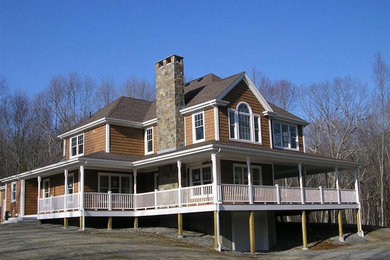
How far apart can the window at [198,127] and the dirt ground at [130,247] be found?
215 inches

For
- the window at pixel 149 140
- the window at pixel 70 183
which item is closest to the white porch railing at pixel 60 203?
the window at pixel 70 183

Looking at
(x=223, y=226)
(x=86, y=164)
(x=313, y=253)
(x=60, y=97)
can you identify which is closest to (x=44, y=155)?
(x=60, y=97)

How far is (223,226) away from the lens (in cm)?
2309

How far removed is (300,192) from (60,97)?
36.3m

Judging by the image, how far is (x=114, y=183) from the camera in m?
25.8

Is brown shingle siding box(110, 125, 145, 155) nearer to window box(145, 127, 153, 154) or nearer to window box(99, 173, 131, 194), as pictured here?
window box(145, 127, 153, 154)

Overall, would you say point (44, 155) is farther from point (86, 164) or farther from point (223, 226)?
point (223, 226)

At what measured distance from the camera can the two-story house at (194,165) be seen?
21766 millimetres

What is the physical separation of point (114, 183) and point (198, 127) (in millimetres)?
5780

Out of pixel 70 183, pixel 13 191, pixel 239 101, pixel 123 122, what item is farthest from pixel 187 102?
pixel 13 191

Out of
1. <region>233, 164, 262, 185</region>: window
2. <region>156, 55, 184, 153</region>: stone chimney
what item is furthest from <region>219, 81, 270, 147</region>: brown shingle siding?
<region>156, 55, 184, 153</region>: stone chimney

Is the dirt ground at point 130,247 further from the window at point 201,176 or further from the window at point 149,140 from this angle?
the window at point 149,140

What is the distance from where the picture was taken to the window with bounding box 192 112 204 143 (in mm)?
24484

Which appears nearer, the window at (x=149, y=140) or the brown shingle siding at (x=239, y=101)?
the brown shingle siding at (x=239, y=101)
